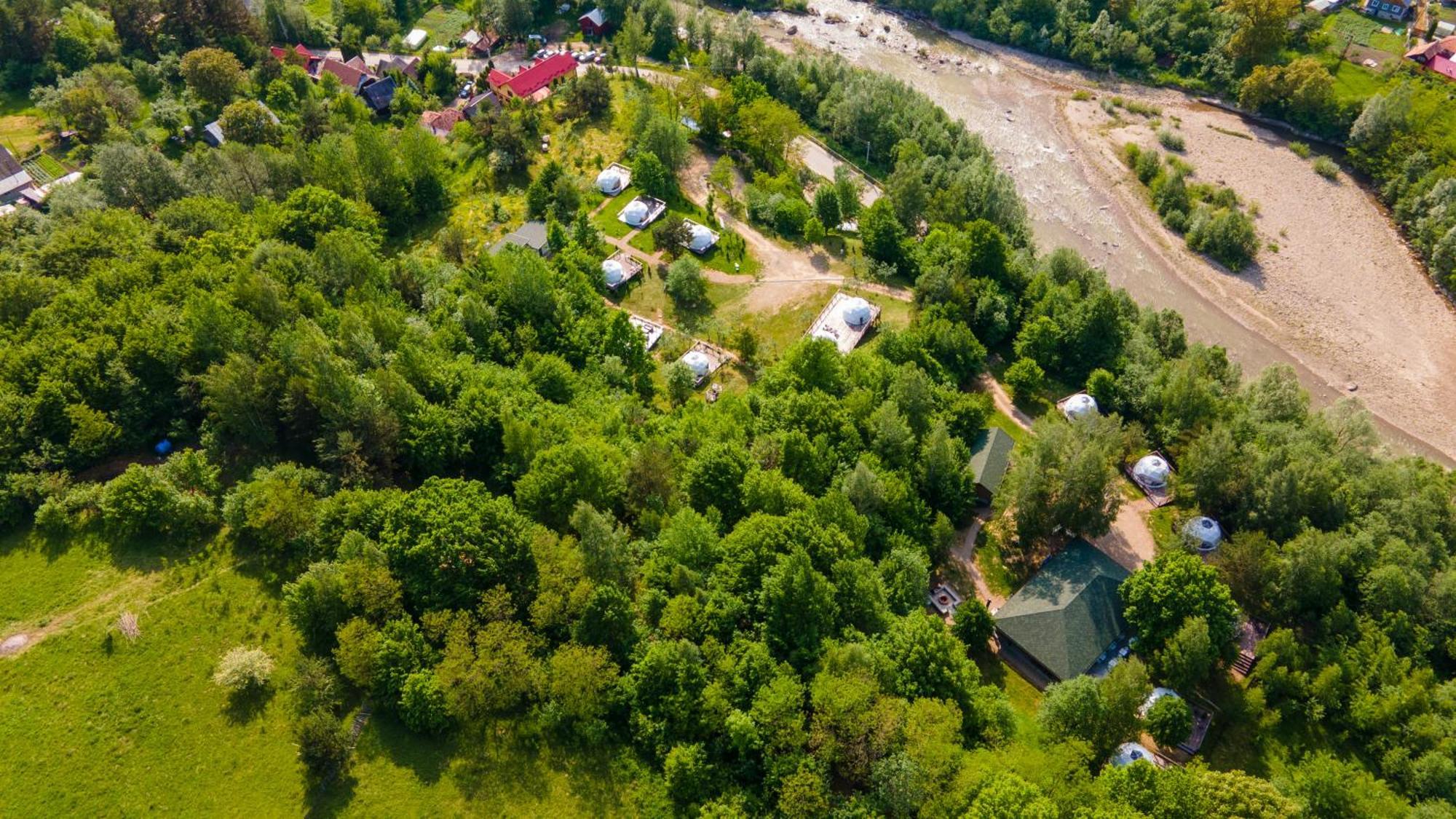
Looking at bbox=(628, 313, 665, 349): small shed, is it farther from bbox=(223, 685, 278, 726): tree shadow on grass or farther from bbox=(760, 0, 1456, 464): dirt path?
bbox=(760, 0, 1456, 464): dirt path

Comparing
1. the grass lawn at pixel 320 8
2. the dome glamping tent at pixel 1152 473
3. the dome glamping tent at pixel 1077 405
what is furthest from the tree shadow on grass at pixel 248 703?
the grass lawn at pixel 320 8

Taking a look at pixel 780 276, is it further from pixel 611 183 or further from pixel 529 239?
pixel 529 239

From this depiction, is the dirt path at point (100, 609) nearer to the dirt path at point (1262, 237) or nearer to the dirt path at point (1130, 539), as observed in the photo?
the dirt path at point (1130, 539)

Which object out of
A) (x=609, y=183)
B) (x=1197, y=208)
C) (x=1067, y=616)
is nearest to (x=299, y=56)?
(x=609, y=183)

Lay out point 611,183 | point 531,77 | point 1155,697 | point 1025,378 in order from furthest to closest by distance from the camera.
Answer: point 531,77
point 611,183
point 1025,378
point 1155,697

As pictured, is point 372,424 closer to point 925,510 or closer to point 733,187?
point 925,510
